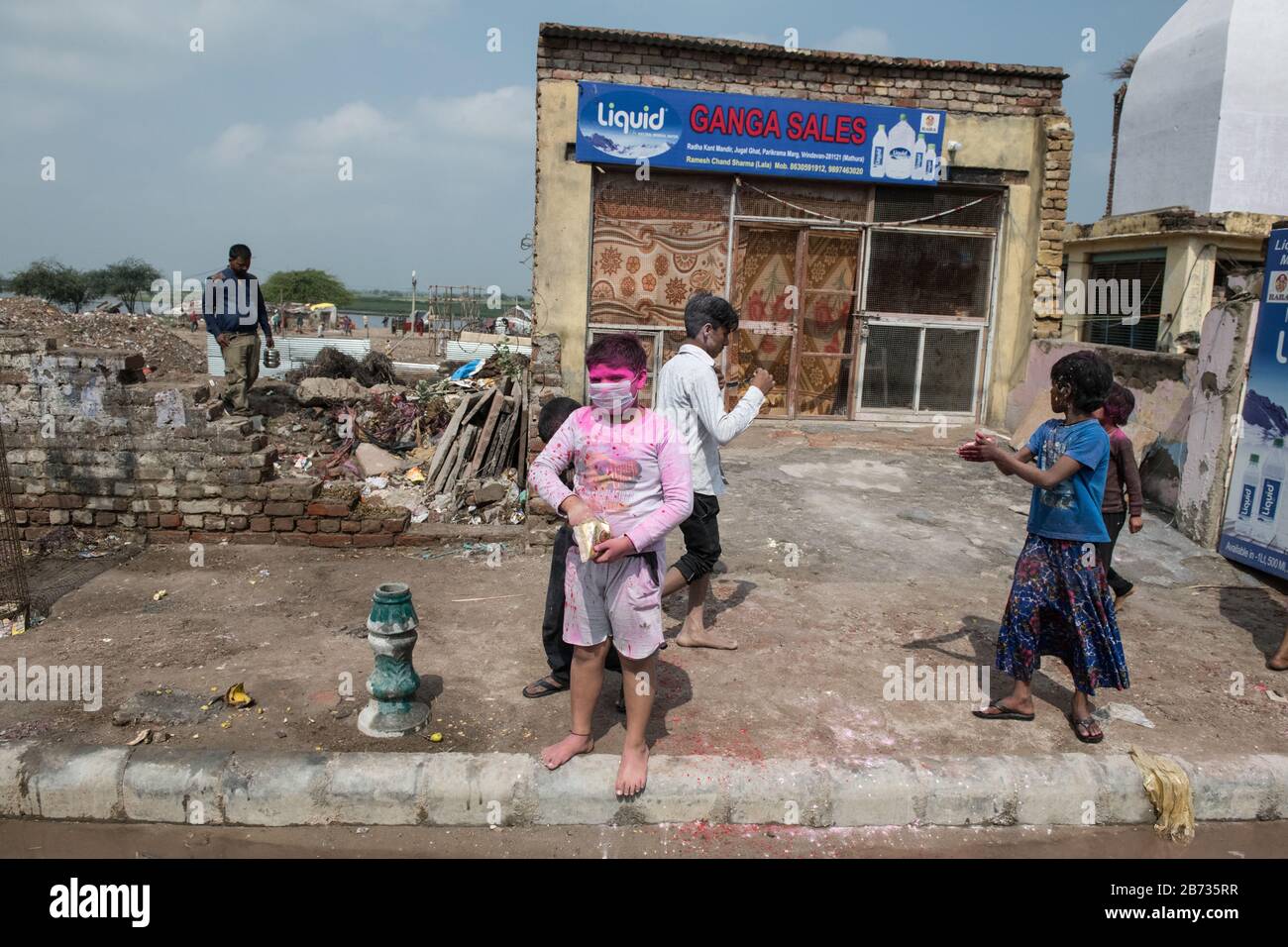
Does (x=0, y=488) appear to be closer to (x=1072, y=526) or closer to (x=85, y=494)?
(x=85, y=494)

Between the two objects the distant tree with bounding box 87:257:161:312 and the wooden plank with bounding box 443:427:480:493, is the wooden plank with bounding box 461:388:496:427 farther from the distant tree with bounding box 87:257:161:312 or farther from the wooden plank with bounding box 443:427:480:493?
the distant tree with bounding box 87:257:161:312

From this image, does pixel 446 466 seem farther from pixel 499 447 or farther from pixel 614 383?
pixel 614 383

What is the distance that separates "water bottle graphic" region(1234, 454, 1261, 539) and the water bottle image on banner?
5.31 metres

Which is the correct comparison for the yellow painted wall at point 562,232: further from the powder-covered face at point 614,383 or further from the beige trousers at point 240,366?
the powder-covered face at point 614,383

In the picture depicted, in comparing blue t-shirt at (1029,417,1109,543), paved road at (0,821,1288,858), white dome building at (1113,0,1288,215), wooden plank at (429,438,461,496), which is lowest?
paved road at (0,821,1288,858)

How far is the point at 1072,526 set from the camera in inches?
153

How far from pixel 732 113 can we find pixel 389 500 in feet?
19.0

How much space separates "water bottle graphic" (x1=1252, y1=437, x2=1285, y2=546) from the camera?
6.36 meters

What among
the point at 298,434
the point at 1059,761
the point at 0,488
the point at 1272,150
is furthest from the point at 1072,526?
the point at 1272,150

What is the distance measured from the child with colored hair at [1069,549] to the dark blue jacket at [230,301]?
7.51 metres

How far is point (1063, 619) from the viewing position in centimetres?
400

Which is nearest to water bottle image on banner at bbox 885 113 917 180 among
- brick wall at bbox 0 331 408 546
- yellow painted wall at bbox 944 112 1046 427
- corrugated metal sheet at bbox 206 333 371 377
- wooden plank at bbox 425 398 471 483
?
yellow painted wall at bbox 944 112 1046 427

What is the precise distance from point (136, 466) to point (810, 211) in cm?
767

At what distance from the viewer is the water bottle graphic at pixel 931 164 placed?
10.4m
